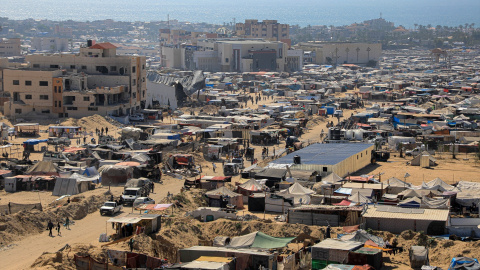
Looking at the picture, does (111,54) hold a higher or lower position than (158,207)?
higher

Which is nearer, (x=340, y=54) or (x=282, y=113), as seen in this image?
(x=282, y=113)

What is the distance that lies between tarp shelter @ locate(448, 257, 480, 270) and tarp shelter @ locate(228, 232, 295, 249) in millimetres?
3784

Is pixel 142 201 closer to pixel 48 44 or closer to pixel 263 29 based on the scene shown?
pixel 263 29

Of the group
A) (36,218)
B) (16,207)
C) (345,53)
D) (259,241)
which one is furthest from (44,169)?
(345,53)

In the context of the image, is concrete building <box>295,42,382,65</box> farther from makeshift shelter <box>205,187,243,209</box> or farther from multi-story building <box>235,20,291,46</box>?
makeshift shelter <box>205,187,243,209</box>

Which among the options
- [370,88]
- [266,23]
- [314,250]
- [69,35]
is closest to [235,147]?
[314,250]

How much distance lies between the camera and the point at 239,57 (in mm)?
89938

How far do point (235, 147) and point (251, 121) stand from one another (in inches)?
321

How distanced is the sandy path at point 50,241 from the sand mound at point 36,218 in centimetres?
25

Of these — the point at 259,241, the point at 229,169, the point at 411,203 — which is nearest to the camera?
the point at 259,241

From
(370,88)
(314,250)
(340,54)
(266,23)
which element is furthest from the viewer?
(266,23)

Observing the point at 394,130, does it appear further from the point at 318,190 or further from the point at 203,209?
the point at 203,209

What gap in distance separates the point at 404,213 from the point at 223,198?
5610mm

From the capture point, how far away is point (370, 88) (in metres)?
66.0
